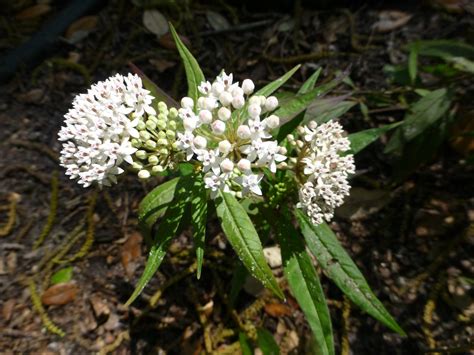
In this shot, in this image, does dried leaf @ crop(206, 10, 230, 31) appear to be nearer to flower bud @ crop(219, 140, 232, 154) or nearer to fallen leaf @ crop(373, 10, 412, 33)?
fallen leaf @ crop(373, 10, 412, 33)

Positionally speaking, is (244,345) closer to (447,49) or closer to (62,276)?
(62,276)

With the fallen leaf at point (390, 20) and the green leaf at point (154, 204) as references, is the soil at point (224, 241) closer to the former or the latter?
the fallen leaf at point (390, 20)

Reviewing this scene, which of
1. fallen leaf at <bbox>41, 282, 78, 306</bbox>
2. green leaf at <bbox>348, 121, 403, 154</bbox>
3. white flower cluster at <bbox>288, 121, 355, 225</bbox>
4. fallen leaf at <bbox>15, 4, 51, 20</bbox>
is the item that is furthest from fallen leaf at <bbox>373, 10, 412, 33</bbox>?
fallen leaf at <bbox>41, 282, 78, 306</bbox>

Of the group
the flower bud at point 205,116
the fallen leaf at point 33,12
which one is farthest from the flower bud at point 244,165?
the fallen leaf at point 33,12

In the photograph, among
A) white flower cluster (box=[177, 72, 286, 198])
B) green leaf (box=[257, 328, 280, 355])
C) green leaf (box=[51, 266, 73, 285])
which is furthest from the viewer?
green leaf (box=[51, 266, 73, 285])

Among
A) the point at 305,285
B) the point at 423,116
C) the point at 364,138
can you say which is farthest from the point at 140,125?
the point at 423,116

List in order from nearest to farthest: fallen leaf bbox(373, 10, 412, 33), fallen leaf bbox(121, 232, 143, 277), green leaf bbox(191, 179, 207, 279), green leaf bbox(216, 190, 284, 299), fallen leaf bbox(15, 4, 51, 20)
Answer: green leaf bbox(216, 190, 284, 299)
green leaf bbox(191, 179, 207, 279)
fallen leaf bbox(121, 232, 143, 277)
fallen leaf bbox(373, 10, 412, 33)
fallen leaf bbox(15, 4, 51, 20)
